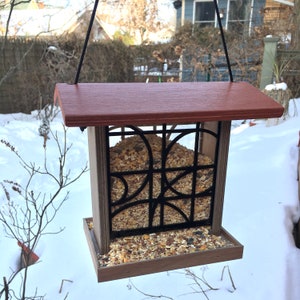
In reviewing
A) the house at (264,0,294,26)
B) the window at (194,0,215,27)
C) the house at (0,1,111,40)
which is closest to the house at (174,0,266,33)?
the window at (194,0,215,27)

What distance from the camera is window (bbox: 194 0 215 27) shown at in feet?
28.5

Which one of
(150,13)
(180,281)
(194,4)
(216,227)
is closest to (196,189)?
(216,227)

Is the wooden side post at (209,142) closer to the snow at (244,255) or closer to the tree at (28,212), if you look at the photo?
the tree at (28,212)

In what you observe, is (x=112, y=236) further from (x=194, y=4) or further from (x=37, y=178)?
(x=194, y=4)

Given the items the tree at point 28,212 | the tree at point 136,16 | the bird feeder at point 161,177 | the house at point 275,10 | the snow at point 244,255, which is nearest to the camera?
the bird feeder at point 161,177

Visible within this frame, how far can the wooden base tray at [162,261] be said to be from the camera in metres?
0.99

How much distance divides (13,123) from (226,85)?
4.28 meters

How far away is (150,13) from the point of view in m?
9.79

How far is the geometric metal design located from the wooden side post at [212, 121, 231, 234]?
0.02 m

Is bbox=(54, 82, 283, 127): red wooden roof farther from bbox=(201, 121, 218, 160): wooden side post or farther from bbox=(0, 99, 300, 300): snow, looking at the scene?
bbox=(0, 99, 300, 300): snow

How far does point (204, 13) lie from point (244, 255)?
27.0 ft

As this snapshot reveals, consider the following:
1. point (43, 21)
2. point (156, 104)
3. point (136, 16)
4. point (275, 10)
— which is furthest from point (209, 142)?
point (136, 16)

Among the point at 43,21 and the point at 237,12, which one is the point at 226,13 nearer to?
the point at 237,12

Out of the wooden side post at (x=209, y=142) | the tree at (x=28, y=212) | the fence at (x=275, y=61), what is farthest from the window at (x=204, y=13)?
the wooden side post at (x=209, y=142)
